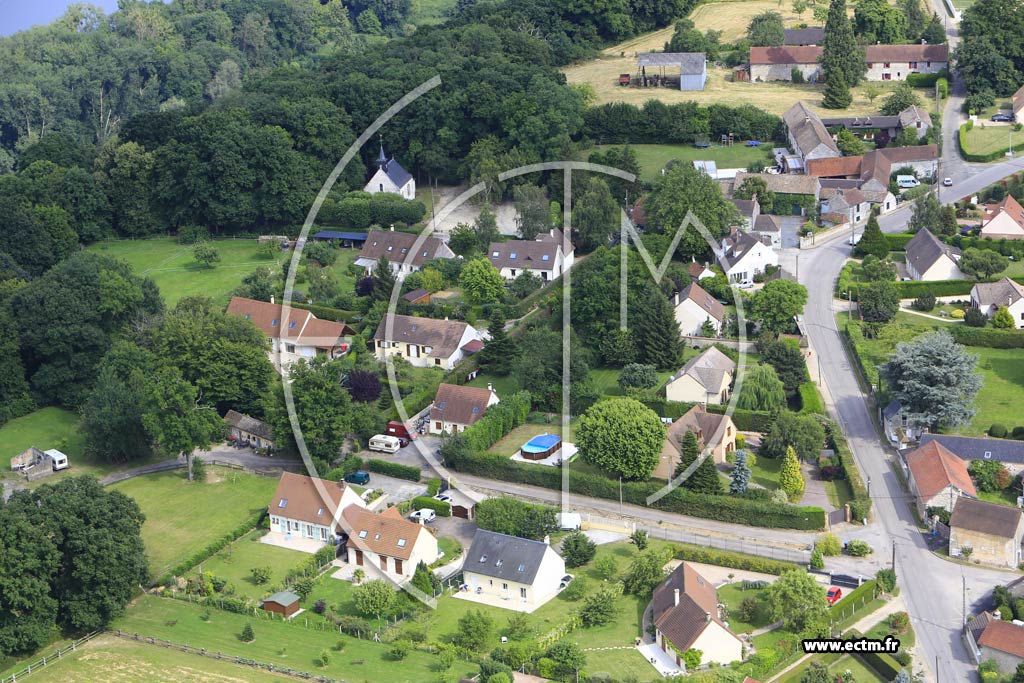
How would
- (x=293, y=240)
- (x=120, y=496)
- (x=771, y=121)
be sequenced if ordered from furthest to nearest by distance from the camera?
(x=771, y=121) < (x=293, y=240) < (x=120, y=496)

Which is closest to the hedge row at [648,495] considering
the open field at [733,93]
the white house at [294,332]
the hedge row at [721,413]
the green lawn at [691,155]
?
the hedge row at [721,413]

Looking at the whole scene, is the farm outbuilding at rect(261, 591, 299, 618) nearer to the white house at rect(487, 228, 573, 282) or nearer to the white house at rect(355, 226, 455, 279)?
the white house at rect(487, 228, 573, 282)

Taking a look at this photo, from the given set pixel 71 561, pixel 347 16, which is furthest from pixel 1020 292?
pixel 347 16

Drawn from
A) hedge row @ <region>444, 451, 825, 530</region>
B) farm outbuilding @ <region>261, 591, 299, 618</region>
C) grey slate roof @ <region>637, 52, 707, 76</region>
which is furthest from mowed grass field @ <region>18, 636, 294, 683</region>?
grey slate roof @ <region>637, 52, 707, 76</region>

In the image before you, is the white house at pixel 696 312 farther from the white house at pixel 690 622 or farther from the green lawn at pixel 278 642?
the green lawn at pixel 278 642

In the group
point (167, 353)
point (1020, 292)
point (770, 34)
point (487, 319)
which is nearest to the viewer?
point (167, 353)

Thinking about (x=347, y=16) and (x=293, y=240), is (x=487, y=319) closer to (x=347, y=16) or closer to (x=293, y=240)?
(x=293, y=240)

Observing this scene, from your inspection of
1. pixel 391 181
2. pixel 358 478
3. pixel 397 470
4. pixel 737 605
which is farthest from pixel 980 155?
pixel 358 478
